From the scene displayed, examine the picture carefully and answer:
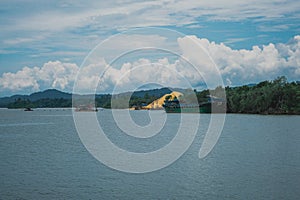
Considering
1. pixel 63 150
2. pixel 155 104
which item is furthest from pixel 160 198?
pixel 155 104

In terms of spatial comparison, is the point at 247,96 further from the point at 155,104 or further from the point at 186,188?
the point at 186,188

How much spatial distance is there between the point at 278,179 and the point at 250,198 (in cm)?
273

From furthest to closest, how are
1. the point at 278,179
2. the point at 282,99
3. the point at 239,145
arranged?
the point at 282,99 → the point at 239,145 → the point at 278,179

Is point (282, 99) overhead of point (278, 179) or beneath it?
overhead

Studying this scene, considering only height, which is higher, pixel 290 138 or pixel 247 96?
pixel 247 96

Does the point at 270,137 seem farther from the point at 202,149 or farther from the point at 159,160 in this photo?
the point at 159,160

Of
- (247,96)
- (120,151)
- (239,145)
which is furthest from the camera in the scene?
(247,96)

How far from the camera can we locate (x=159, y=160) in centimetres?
1922

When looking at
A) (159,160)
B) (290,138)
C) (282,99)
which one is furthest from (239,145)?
(282,99)

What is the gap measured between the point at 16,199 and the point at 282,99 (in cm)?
5545

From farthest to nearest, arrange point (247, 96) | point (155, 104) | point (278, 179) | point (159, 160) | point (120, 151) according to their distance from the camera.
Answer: point (155, 104) → point (247, 96) → point (120, 151) → point (159, 160) → point (278, 179)

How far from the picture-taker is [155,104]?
103 metres

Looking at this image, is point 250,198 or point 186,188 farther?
point 186,188

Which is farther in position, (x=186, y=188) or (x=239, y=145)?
(x=239, y=145)
